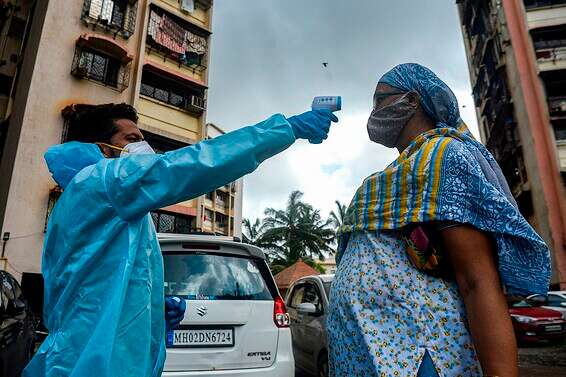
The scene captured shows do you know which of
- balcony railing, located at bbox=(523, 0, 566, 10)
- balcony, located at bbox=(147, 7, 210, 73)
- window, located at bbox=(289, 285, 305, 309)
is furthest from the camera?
balcony railing, located at bbox=(523, 0, 566, 10)

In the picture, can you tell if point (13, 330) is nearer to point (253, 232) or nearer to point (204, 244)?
point (204, 244)

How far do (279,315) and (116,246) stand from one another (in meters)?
2.26

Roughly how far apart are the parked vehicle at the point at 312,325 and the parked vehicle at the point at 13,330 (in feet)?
10.3

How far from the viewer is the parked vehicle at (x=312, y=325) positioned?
5.33 meters

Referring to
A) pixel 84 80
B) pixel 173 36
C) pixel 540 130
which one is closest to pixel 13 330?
pixel 84 80

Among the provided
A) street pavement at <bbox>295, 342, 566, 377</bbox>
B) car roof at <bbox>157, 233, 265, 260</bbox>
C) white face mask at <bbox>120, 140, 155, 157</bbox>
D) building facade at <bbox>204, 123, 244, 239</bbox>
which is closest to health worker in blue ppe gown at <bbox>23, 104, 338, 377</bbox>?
white face mask at <bbox>120, 140, 155, 157</bbox>

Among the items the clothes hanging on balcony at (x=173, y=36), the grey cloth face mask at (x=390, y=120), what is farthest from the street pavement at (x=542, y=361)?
the clothes hanging on balcony at (x=173, y=36)

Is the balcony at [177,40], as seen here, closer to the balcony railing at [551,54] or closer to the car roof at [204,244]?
the balcony railing at [551,54]

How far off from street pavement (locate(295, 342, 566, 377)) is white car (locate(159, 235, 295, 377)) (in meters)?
3.67

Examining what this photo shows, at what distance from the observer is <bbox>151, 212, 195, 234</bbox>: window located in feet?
52.6

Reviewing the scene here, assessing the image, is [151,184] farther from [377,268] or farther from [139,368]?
[377,268]

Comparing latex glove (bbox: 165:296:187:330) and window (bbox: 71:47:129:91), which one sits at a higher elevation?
window (bbox: 71:47:129:91)

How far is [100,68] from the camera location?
51.8 ft

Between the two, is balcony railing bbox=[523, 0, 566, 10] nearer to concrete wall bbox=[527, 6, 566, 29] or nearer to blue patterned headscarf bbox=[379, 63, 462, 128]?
concrete wall bbox=[527, 6, 566, 29]
